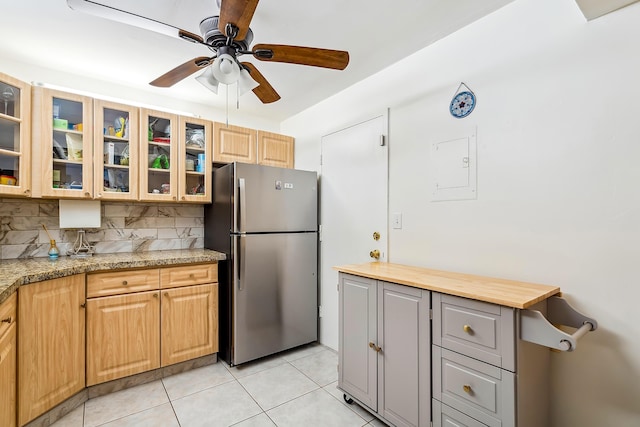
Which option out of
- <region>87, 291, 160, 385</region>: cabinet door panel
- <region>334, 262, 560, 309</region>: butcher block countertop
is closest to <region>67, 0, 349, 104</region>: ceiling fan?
<region>334, 262, 560, 309</region>: butcher block countertop

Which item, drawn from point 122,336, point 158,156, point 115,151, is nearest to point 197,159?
point 158,156

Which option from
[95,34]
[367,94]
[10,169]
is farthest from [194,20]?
[10,169]

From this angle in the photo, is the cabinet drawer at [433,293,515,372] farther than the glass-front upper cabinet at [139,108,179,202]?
No

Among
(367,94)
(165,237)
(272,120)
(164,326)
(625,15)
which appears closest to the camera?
(625,15)

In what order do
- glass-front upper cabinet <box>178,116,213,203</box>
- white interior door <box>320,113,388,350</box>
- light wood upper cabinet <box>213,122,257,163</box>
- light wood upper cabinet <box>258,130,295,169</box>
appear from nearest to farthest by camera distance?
white interior door <box>320,113,388,350</box>
glass-front upper cabinet <box>178,116,213,203</box>
light wood upper cabinet <box>213,122,257,163</box>
light wood upper cabinet <box>258,130,295,169</box>

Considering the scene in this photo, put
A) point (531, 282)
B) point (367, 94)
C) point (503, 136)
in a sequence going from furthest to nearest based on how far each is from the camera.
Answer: point (367, 94) < point (503, 136) < point (531, 282)

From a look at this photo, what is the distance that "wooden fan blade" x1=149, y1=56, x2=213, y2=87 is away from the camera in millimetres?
1629

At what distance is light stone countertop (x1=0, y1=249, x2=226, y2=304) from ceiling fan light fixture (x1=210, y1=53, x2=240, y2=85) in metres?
1.43

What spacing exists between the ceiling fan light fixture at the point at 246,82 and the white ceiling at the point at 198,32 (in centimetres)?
37

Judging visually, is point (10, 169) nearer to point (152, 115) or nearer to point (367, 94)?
point (152, 115)

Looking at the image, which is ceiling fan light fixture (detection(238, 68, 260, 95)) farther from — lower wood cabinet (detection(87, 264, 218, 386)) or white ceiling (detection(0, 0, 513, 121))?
lower wood cabinet (detection(87, 264, 218, 386))

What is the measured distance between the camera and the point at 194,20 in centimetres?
178

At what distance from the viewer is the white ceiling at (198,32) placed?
65.9 inches

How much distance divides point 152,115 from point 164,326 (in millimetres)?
1766
